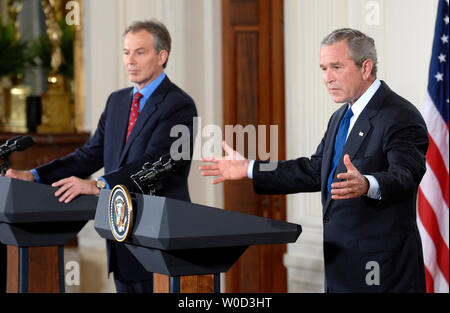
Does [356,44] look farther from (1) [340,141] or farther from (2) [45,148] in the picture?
(2) [45,148]

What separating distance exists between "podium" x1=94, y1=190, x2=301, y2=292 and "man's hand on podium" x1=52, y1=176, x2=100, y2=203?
605 millimetres

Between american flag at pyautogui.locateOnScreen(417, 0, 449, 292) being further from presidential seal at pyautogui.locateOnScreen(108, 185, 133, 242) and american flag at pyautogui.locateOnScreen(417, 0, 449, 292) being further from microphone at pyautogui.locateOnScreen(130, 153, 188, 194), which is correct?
presidential seal at pyautogui.locateOnScreen(108, 185, 133, 242)

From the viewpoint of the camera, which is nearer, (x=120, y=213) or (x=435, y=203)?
(x=120, y=213)

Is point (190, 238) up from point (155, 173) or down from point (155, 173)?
down

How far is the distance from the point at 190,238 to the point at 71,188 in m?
1.01

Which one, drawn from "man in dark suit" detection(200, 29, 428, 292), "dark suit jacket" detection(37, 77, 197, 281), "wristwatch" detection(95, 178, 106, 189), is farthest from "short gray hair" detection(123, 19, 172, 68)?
"man in dark suit" detection(200, 29, 428, 292)

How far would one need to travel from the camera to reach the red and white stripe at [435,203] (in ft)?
13.8

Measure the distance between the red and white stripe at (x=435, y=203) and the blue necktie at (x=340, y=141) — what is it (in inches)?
55.2

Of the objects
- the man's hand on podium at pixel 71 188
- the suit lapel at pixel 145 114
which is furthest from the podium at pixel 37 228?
the suit lapel at pixel 145 114

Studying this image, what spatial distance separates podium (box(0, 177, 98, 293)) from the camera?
3.27 m

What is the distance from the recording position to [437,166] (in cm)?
421

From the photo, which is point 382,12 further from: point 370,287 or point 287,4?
point 370,287

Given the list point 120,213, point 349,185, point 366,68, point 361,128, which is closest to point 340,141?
point 361,128
